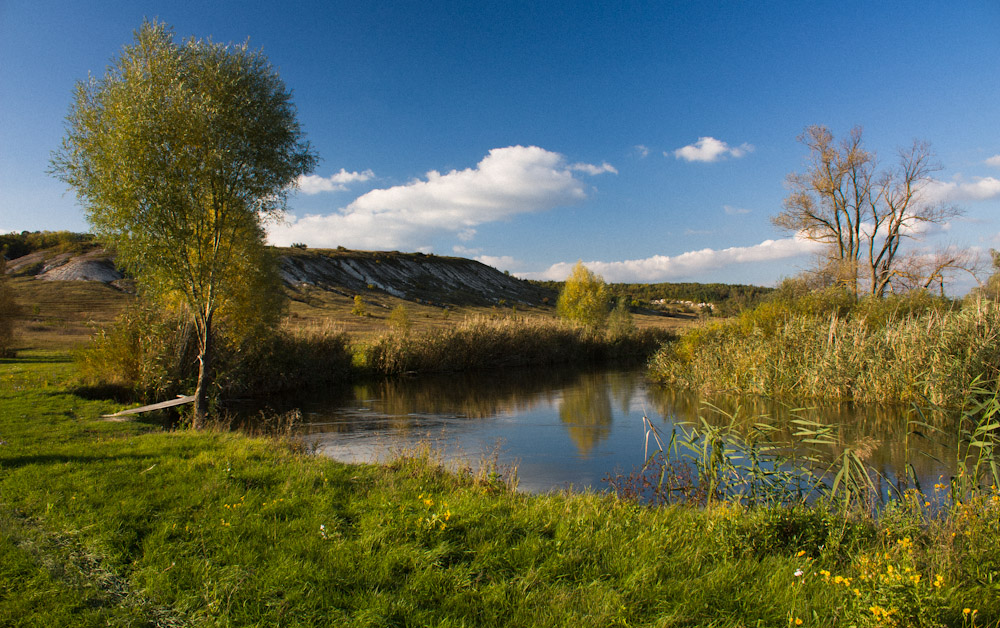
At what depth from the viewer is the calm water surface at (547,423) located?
905 centimetres

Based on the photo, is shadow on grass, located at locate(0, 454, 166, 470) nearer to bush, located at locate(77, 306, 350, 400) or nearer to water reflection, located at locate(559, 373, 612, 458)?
water reflection, located at locate(559, 373, 612, 458)

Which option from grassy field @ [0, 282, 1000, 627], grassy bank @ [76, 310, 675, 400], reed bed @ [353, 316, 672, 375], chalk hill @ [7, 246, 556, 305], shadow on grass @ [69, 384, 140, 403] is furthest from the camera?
chalk hill @ [7, 246, 556, 305]

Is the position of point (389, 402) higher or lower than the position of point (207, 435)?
Result: lower

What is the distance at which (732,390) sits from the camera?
54.6ft

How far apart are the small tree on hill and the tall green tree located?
25.9 metres

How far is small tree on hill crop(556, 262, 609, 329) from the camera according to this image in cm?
3516

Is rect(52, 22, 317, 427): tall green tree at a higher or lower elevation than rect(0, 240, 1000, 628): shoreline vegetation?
higher

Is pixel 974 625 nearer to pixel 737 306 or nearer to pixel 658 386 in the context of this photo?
pixel 658 386

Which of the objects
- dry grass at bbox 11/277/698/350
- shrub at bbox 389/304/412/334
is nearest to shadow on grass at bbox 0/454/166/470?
dry grass at bbox 11/277/698/350

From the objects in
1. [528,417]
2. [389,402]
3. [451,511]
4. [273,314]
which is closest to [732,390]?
[528,417]

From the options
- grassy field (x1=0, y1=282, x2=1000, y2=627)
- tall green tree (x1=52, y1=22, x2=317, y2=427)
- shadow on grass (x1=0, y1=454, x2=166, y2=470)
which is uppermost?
tall green tree (x1=52, y1=22, x2=317, y2=427)

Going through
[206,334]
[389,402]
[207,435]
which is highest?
[206,334]

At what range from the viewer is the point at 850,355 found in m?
14.2

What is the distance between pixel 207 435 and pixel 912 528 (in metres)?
9.23
